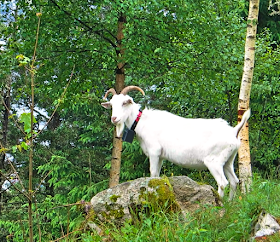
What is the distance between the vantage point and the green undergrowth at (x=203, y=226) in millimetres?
4043

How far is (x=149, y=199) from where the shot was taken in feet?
16.1

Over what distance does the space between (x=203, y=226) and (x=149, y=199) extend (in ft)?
2.79

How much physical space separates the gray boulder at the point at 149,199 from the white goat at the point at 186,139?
54 cm

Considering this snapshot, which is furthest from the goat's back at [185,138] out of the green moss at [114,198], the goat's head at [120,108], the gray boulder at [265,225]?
the gray boulder at [265,225]

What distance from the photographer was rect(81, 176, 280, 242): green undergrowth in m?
4.04

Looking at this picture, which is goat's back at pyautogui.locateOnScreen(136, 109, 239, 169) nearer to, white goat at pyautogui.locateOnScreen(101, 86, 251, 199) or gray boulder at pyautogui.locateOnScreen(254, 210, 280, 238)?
white goat at pyautogui.locateOnScreen(101, 86, 251, 199)

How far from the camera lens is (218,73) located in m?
9.21

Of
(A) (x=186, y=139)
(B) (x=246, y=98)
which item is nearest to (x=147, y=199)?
(A) (x=186, y=139)

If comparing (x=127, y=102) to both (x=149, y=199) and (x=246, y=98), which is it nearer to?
(x=149, y=199)

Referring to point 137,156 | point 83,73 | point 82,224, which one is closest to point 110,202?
point 82,224

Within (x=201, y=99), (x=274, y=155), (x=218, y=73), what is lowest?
(x=274, y=155)

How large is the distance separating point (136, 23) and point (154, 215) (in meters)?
4.40

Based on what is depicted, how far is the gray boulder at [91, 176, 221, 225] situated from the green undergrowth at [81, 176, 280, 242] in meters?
0.15

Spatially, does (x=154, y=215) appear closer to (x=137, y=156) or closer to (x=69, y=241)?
(x=69, y=241)
